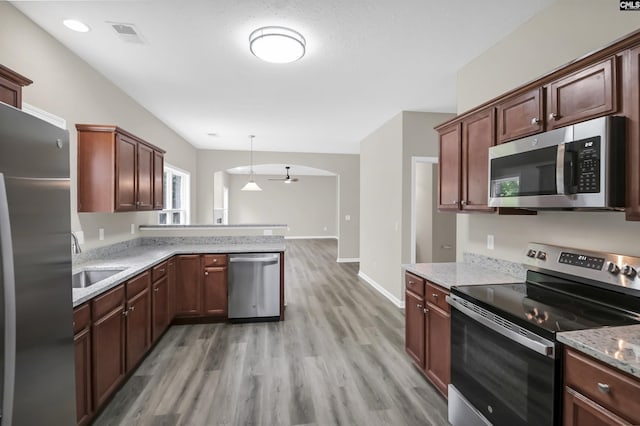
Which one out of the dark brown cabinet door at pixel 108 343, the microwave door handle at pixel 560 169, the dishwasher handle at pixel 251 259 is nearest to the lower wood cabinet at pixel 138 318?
the dark brown cabinet door at pixel 108 343

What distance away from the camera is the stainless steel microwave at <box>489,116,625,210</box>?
1.37 m

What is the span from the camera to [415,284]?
2557 mm

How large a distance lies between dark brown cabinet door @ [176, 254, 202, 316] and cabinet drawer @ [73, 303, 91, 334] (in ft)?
5.90

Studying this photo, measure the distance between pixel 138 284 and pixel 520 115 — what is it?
3205mm

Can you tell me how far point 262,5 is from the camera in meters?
2.07

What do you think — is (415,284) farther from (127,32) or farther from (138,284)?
(127,32)

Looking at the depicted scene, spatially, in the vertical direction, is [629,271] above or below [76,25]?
below

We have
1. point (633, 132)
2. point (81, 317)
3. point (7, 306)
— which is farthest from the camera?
point (81, 317)

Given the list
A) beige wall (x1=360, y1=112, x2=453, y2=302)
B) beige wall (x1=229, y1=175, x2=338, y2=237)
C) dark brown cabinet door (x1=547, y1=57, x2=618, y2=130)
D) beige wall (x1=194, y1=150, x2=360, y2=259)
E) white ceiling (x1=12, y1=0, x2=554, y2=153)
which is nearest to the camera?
dark brown cabinet door (x1=547, y1=57, x2=618, y2=130)

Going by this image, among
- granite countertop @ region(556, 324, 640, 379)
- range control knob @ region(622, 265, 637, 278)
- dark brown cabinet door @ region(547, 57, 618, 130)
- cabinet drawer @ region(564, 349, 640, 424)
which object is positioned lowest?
cabinet drawer @ region(564, 349, 640, 424)

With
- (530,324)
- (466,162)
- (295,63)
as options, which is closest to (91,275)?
(295,63)

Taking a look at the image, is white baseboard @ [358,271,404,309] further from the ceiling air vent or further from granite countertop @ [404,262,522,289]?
the ceiling air vent

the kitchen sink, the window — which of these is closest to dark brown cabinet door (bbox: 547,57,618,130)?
the kitchen sink

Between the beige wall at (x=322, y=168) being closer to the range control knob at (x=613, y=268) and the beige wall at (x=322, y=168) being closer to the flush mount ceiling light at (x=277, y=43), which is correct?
the flush mount ceiling light at (x=277, y=43)
